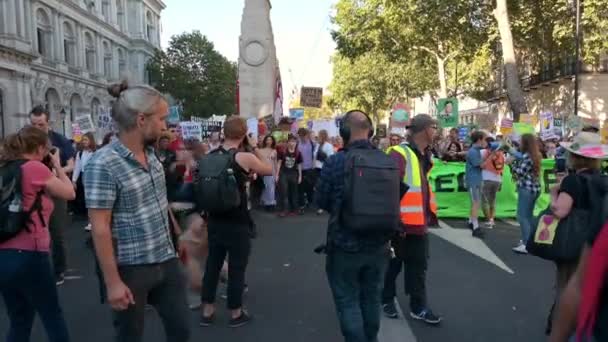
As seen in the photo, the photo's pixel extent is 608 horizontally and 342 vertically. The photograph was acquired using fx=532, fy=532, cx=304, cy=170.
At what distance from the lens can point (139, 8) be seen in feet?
218

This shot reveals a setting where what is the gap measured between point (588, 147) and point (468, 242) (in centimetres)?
469

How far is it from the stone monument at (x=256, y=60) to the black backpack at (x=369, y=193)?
12.4 metres

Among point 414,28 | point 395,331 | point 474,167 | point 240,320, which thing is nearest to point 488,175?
point 474,167

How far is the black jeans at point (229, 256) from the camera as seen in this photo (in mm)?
4172

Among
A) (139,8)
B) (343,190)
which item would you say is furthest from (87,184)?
(139,8)

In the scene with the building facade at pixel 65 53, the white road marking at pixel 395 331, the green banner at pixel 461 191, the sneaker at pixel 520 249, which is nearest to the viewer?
the white road marking at pixel 395 331

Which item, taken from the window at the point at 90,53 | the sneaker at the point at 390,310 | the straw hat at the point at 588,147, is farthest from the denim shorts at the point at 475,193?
the window at the point at 90,53

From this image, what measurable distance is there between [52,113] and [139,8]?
25.7 meters

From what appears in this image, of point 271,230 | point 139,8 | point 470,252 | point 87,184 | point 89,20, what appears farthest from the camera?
point 139,8

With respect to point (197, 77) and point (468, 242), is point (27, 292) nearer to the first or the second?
point (468, 242)

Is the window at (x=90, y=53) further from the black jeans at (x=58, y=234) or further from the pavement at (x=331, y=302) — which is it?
the black jeans at (x=58, y=234)

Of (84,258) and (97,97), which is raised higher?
(97,97)

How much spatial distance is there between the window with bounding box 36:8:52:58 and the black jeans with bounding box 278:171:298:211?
42.1m

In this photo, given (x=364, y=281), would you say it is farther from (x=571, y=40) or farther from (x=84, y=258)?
(x=571, y=40)
